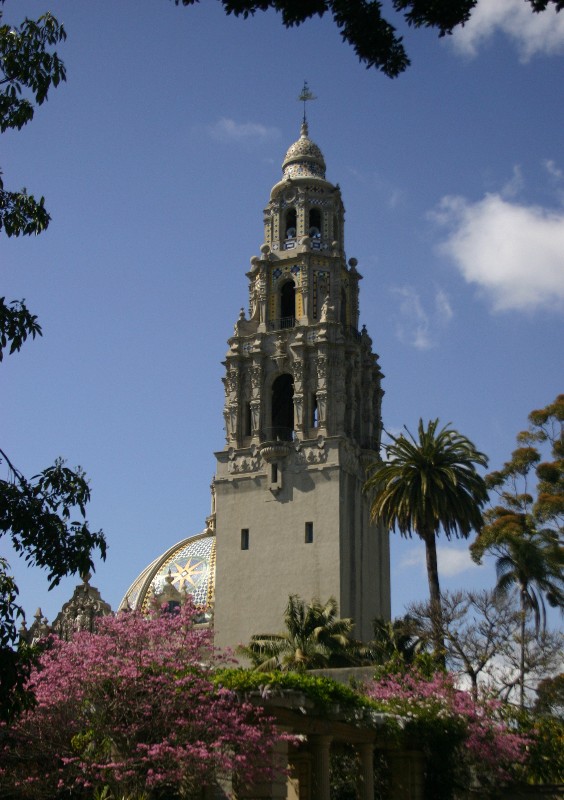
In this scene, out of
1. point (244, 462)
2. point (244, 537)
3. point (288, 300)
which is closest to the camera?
point (244, 537)

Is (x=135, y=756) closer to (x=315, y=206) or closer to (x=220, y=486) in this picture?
(x=220, y=486)

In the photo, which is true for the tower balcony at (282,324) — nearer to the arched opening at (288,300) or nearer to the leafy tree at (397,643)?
the arched opening at (288,300)

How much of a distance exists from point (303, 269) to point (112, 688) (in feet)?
123

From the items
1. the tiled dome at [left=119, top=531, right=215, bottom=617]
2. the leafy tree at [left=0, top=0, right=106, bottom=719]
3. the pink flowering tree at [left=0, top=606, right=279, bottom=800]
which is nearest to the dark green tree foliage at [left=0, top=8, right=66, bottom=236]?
the leafy tree at [left=0, top=0, right=106, bottom=719]

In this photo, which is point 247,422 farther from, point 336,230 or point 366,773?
point 366,773

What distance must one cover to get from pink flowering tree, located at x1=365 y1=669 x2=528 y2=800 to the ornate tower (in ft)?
62.6

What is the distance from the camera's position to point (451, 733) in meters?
33.1

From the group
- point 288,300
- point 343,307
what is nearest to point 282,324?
point 288,300

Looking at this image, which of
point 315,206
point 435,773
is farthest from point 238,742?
point 315,206

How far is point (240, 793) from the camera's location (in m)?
25.2

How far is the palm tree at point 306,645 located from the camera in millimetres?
42375

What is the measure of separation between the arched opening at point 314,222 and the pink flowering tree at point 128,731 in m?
39.8

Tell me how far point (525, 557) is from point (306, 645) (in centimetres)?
1004

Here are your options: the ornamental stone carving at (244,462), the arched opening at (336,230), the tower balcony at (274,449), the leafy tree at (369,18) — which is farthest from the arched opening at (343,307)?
the leafy tree at (369,18)
